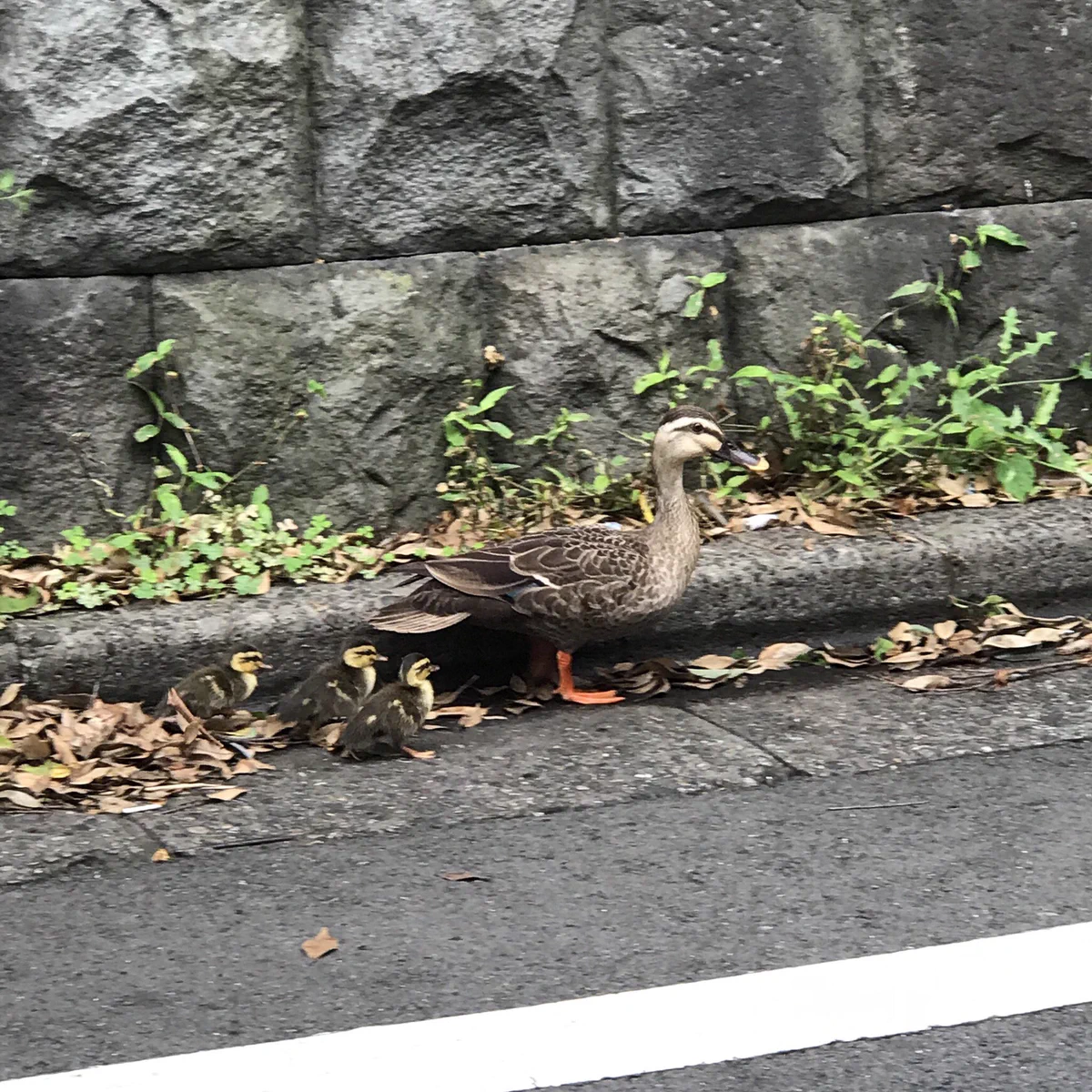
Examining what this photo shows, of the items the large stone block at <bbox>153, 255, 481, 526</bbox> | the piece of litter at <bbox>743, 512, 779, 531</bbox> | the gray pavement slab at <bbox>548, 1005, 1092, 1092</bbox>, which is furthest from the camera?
the piece of litter at <bbox>743, 512, 779, 531</bbox>

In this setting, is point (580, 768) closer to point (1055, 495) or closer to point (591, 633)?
point (591, 633)

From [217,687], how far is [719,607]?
5.01 ft

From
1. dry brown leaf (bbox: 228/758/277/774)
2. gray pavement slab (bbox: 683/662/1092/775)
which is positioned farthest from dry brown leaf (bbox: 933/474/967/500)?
dry brown leaf (bbox: 228/758/277/774)

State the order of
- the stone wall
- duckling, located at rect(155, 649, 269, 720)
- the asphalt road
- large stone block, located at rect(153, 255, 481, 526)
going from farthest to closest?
1. large stone block, located at rect(153, 255, 481, 526)
2. the stone wall
3. duckling, located at rect(155, 649, 269, 720)
4. the asphalt road

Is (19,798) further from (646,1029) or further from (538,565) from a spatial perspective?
(646,1029)

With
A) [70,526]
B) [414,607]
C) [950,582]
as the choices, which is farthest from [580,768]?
[70,526]

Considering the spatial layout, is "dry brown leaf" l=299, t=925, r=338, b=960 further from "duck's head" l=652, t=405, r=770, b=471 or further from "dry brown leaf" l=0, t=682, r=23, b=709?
"duck's head" l=652, t=405, r=770, b=471

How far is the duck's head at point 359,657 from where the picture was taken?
14.4ft

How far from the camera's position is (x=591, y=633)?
454 cm

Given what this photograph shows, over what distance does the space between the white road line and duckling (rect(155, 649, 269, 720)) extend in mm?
1701

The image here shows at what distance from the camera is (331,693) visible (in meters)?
4.28

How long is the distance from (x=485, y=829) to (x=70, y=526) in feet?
6.75

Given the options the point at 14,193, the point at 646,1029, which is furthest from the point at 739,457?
the point at 646,1029

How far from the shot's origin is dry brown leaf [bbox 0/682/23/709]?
4324 mm
